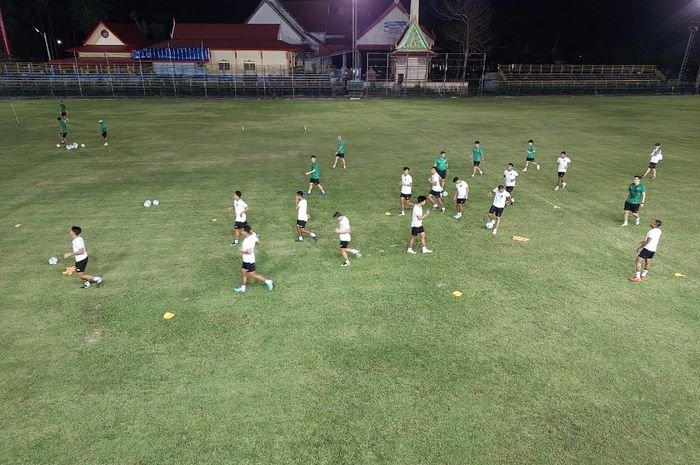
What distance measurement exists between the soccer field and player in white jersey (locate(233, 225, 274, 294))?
0.36 m

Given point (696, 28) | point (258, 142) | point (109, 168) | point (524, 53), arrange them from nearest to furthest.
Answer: point (109, 168), point (258, 142), point (696, 28), point (524, 53)

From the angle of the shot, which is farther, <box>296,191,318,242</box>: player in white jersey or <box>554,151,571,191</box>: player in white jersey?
<box>554,151,571,191</box>: player in white jersey

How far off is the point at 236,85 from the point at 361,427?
172 ft

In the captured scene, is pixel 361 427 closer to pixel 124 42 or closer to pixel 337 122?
pixel 337 122

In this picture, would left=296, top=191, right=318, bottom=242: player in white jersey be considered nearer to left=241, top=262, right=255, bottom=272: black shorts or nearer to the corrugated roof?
left=241, top=262, right=255, bottom=272: black shorts

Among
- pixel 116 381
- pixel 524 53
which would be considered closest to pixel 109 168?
pixel 116 381

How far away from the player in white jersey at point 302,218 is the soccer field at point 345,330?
0.39 meters

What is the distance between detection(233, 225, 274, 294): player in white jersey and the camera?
32.5 feet

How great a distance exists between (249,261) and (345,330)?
282cm

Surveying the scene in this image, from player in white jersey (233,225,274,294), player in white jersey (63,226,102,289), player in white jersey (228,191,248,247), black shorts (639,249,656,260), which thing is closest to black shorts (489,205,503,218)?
black shorts (639,249,656,260)

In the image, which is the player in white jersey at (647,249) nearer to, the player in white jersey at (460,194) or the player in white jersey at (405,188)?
the player in white jersey at (460,194)

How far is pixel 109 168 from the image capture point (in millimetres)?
21250

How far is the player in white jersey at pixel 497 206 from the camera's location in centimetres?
1333

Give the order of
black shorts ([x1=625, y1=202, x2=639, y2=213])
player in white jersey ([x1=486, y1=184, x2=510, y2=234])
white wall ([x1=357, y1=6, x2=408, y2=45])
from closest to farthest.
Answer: player in white jersey ([x1=486, y1=184, x2=510, y2=234]) < black shorts ([x1=625, y1=202, x2=639, y2=213]) < white wall ([x1=357, y1=6, x2=408, y2=45])
